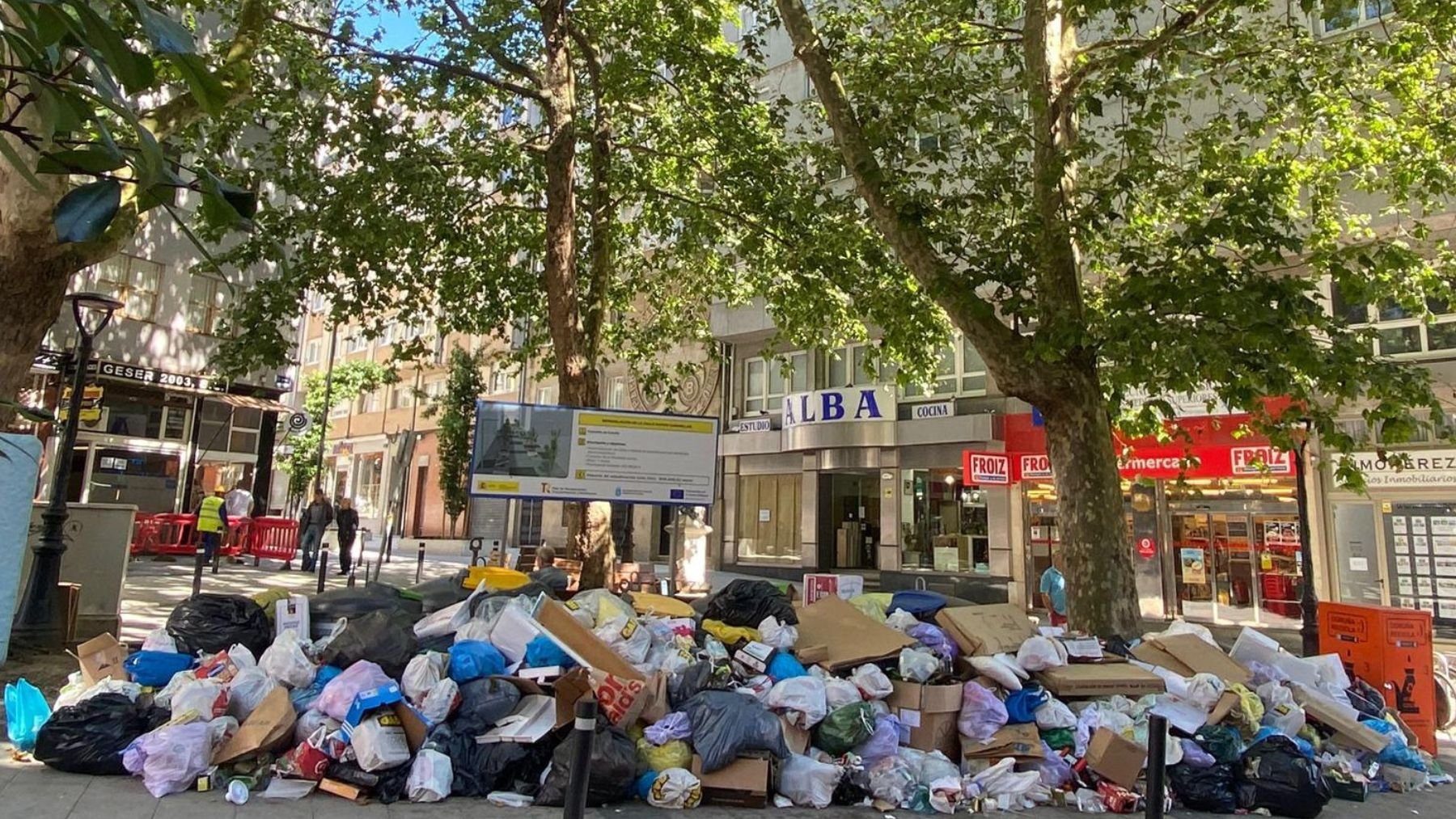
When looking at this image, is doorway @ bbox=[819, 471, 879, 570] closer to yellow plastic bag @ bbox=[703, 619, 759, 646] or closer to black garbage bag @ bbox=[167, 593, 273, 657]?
yellow plastic bag @ bbox=[703, 619, 759, 646]

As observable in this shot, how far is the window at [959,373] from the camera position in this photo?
2006 centimetres

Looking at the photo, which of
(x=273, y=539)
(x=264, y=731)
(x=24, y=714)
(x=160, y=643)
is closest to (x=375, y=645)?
(x=264, y=731)

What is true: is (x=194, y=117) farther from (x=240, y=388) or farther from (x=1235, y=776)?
(x=240, y=388)

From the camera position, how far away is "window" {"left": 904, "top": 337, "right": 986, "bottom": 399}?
2006cm

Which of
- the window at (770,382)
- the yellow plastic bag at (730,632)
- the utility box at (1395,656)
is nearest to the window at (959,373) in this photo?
the window at (770,382)

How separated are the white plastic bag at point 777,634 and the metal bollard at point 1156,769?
111 inches

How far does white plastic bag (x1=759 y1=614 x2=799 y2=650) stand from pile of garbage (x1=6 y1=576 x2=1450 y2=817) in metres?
0.02

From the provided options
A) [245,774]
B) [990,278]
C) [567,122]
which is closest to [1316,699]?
[990,278]

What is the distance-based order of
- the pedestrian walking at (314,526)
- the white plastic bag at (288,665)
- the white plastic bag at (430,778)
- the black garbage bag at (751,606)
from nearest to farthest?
the white plastic bag at (430,778), the white plastic bag at (288,665), the black garbage bag at (751,606), the pedestrian walking at (314,526)

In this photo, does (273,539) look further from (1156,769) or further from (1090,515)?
(1156,769)

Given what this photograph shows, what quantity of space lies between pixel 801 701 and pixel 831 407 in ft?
53.9

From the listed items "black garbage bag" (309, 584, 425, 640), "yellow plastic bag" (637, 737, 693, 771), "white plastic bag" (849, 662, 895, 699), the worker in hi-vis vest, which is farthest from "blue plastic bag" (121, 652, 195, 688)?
the worker in hi-vis vest

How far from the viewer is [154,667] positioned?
616 centimetres

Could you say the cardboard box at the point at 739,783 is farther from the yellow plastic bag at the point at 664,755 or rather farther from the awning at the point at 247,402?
the awning at the point at 247,402
